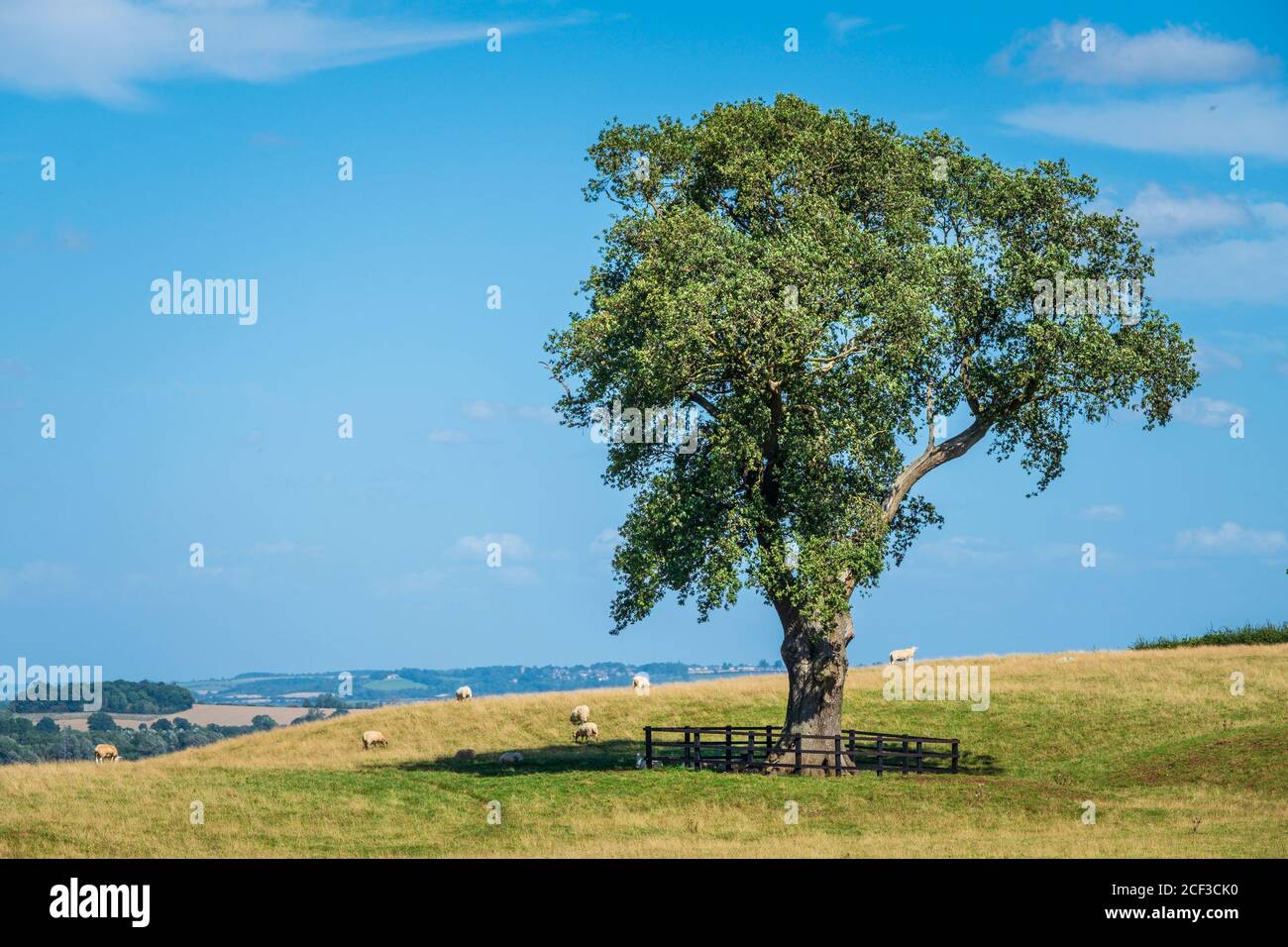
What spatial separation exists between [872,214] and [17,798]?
34.4 meters

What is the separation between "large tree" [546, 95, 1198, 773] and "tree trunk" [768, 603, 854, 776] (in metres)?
0.08

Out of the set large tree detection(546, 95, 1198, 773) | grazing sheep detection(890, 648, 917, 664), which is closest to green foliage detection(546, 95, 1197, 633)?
large tree detection(546, 95, 1198, 773)

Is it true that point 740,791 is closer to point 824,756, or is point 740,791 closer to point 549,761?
point 824,756

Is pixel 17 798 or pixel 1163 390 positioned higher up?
pixel 1163 390

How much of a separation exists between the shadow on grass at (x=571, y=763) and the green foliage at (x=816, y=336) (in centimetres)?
611

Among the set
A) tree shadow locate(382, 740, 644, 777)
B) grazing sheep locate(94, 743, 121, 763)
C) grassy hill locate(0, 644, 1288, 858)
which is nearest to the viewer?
grassy hill locate(0, 644, 1288, 858)

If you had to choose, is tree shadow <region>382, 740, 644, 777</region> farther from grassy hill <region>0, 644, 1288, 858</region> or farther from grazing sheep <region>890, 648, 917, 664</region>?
grazing sheep <region>890, 648, 917, 664</region>

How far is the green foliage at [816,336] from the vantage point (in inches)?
1797

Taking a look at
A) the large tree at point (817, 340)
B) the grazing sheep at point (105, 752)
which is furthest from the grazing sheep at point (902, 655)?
the grazing sheep at point (105, 752)

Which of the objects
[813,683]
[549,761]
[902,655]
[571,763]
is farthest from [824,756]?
[902,655]

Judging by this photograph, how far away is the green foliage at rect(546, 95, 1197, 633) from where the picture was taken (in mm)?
45656

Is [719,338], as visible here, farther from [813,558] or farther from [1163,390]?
[1163,390]
